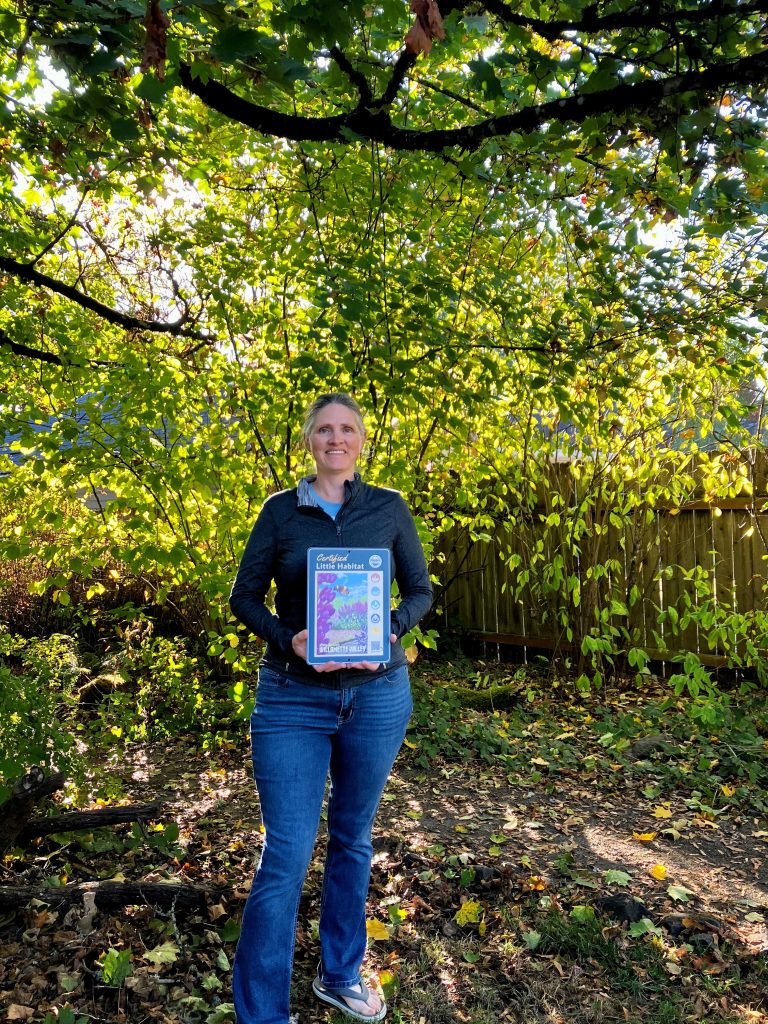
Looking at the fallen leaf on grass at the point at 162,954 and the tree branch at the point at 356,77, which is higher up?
the tree branch at the point at 356,77

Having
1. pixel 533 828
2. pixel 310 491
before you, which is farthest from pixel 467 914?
pixel 310 491

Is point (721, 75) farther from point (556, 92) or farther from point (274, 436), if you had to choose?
point (274, 436)

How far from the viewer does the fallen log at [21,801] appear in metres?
3.40

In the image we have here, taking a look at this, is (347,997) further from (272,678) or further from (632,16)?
(632,16)

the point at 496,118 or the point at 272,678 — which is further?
the point at 496,118

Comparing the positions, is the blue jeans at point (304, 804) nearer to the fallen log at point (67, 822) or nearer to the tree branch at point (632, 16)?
the fallen log at point (67, 822)

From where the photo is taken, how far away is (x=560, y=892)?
11.2 feet

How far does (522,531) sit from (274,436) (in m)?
2.97

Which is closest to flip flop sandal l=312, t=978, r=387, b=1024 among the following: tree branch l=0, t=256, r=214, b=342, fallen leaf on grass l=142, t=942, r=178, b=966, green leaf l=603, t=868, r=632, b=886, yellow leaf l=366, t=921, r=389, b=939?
yellow leaf l=366, t=921, r=389, b=939

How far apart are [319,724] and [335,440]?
866 mm

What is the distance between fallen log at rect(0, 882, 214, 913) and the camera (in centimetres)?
312

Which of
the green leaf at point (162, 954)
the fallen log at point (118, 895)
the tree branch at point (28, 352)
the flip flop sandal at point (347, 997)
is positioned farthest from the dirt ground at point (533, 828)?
the tree branch at point (28, 352)

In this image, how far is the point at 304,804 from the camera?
2354mm

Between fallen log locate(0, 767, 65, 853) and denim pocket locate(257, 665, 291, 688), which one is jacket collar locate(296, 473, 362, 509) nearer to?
denim pocket locate(257, 665, 291, 688)
